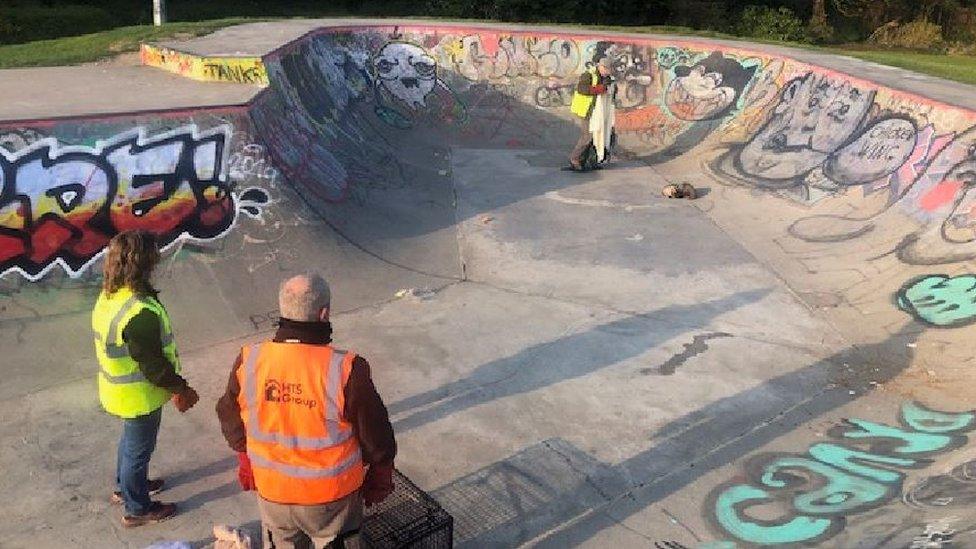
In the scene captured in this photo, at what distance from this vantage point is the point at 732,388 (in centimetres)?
734

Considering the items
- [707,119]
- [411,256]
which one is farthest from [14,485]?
[707,119]

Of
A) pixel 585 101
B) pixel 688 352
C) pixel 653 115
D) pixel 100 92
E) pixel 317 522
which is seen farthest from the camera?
pixel 653 115

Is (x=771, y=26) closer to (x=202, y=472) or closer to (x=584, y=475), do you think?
(x=584, y=475)

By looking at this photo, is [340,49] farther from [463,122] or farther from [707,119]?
[707,119]

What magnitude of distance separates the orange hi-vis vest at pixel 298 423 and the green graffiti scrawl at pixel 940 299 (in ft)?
23.3

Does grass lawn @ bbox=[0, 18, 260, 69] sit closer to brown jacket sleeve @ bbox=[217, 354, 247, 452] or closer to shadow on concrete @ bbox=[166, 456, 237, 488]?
shadow on concrete @ bbox=[166, 456, 237, 488]

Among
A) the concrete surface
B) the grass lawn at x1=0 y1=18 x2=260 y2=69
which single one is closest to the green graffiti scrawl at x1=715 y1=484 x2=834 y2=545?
the concrete surface

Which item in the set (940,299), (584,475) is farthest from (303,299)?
(940,299)

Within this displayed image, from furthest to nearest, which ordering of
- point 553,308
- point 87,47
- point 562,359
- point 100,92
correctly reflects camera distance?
point 87,47 < point 100,92 < point 553,308 < point 562,359

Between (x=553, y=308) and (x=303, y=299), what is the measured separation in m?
5.81

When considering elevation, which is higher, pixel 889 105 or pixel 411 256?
pixel 889 105

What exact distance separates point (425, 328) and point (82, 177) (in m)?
3.69

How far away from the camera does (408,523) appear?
14.9ft

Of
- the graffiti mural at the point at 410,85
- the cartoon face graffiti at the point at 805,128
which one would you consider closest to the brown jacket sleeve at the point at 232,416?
the cartoon face graffiti at the point at 805,128
